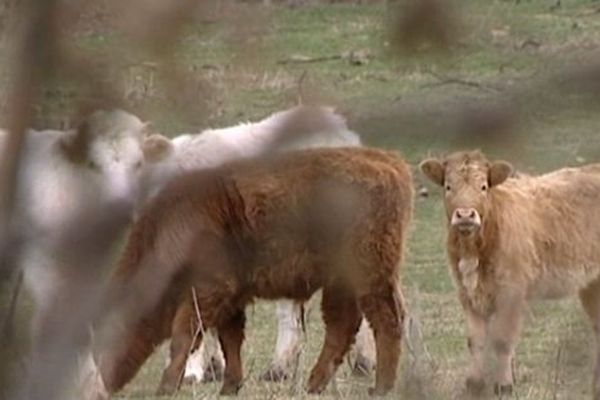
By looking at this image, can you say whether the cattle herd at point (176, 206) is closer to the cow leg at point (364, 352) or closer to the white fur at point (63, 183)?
the white fur at point (63, 183)

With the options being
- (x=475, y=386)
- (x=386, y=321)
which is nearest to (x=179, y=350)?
(x=386, y=321)

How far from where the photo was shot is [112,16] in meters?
0.96

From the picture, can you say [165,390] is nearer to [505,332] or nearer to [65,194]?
[505,332]

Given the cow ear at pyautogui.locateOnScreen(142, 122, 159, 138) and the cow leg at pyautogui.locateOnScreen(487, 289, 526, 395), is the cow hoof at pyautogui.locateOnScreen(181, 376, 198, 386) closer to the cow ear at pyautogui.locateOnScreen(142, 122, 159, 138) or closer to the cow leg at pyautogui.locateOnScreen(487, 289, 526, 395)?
the cow leg at pyautogui.locateOnScreen(487, 289, 526, 395)

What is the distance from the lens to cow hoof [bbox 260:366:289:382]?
8.33 metres

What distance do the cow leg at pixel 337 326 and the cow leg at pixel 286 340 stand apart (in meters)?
0.13

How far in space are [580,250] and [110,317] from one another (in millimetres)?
8838

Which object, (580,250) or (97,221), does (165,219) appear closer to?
(97,221)

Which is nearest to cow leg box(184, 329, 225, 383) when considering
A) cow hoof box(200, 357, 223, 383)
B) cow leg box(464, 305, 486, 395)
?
cow hoof box(200, 357, 223, 383)

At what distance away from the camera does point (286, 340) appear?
390 inches

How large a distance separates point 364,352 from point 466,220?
122cm

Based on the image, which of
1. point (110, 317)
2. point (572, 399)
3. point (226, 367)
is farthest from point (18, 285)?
point (226, 367)

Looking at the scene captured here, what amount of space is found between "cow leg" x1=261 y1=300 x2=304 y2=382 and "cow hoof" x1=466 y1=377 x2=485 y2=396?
5452 mm

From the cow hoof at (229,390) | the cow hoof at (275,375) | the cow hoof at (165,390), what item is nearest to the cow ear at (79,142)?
the cow hoof at (165,390)
